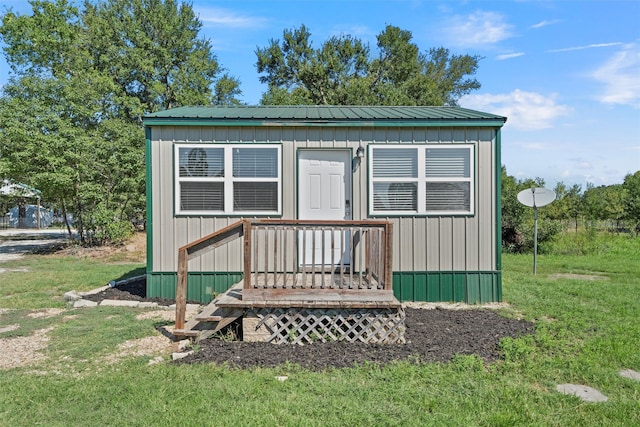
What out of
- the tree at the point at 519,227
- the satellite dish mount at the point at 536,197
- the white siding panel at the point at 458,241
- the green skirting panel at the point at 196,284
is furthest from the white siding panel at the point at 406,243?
the tree at the point at 519,227

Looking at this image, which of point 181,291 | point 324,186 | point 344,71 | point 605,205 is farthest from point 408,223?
point 605,205

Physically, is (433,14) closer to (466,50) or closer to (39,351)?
(39,351)

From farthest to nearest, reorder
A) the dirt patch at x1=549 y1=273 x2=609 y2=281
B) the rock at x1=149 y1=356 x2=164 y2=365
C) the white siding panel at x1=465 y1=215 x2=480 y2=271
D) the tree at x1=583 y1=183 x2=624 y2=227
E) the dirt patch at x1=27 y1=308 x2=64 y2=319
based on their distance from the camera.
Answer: the tree at x1=583 y1=183 x2=624 y2=227 < the dirt patch at x1=549 y1=273 x2=609 y2=281 < the white siding panel at x1=465 y1=215 x2=480 y2=271 < the dirt patch at x1=27 y1=308 x2=64 y2=319 < the rock at x1=149 y1=356 x2=164 y2=365

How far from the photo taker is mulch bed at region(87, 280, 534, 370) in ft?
12.1

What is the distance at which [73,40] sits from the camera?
18.9 meters

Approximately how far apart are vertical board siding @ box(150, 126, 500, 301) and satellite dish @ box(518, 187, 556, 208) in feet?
13.9

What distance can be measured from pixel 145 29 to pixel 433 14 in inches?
635

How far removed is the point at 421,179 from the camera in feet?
20.5

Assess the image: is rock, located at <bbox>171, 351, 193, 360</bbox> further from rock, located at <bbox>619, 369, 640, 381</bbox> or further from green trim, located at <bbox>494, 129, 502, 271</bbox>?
green trim, located at <bbox>494, 129, 502, 271</bbox>

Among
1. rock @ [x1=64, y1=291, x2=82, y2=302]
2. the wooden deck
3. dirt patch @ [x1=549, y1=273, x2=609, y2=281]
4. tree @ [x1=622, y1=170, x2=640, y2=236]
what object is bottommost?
dirt patch @ [x1=549, y1=273, x2=609, y2=281]

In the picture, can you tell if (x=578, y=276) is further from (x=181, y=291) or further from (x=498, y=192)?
(x=181, y=291)

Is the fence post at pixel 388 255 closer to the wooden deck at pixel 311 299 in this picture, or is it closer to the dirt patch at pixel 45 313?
the wooden deck at pixel 311 299

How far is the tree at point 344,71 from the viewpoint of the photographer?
66.8ft

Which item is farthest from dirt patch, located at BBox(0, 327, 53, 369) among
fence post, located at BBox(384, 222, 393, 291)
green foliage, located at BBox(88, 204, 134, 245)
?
green foliage, located at BBox(88, 204, 134, 245)
